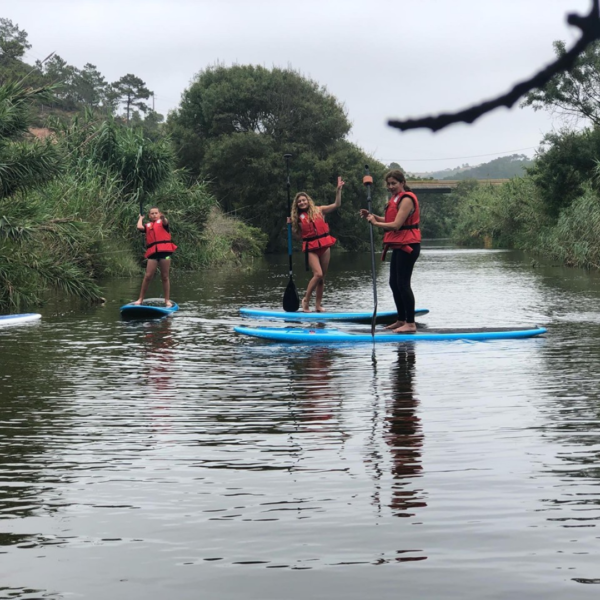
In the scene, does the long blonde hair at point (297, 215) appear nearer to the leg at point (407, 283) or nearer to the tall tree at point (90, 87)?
the leg at point (407, 283)

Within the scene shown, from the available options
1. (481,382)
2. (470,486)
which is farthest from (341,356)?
(470,486)

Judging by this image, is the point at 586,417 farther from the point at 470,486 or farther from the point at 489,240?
the point at 489,240

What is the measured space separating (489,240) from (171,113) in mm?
22564

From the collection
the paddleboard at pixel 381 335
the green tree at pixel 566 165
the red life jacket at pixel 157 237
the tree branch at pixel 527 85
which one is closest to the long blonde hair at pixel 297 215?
the paddleboard at pixel 381 335

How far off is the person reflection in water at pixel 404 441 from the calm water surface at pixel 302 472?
0.02 metres

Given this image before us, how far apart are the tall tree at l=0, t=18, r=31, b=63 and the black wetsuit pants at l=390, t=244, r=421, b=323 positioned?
66.7m

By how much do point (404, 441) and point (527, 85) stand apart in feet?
17.6

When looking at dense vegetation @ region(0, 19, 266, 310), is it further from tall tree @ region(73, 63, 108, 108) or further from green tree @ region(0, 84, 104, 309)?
tall tree @ region(73, 63, 108, 108)

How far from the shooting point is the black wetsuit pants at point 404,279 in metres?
12.1

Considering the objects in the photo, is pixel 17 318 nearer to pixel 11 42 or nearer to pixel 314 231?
pixel 314 231

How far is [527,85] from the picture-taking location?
145 centimetres

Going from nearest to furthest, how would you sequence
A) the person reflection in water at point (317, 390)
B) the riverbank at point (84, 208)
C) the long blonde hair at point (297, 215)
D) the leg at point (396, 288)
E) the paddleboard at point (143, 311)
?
the person reflection in water at point (317, 390), the leg at point (396, 288), the long blonde hair at point (297, 215), the paddleboard at point (143, 311), the riverbank at point (84, 208)

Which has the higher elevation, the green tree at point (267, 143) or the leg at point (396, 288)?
the green tree at point (267, 143)

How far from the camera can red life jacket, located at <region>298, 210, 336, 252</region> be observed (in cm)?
1480
